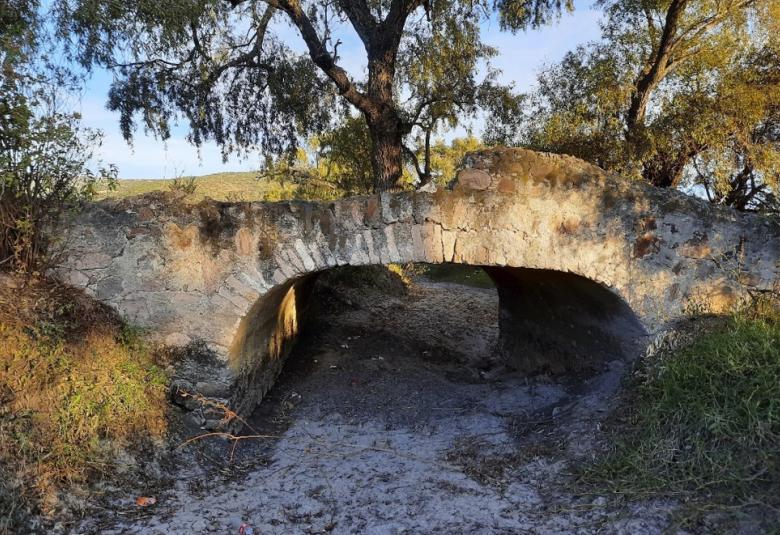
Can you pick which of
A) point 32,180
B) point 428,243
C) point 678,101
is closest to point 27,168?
point 32,180

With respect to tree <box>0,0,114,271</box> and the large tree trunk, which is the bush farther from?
the large tree trunk

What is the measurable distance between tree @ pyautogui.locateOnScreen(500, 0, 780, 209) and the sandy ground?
511 centimetres

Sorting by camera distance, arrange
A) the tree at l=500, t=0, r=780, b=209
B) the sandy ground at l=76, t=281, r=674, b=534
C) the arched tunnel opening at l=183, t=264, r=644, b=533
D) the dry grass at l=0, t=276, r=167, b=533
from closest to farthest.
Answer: the dry grass at l=0, t=276, r=167, b=533 < the sandy ground at l=76, t=281, r=674, b=534 < the arched tunnel opening at l=183, t=264, r=644, b=533 < the tree at l=500, t=0, r=780, b=209

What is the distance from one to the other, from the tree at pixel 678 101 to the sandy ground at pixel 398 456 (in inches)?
→ 201

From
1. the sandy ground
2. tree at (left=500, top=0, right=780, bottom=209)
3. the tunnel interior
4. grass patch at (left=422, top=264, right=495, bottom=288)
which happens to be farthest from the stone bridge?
grass patch at (left=422, top=264, right=495, bottom=288)

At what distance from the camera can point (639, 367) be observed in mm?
4387

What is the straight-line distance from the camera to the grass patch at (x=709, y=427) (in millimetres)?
3066

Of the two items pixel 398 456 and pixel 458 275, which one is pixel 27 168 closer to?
pixel 398 456

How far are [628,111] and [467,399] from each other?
273 inches

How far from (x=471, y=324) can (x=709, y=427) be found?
6.03 m

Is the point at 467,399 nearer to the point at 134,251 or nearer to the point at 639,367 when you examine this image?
the point at 639,367

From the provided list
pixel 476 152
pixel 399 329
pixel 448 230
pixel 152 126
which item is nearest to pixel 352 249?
pixel 448 230

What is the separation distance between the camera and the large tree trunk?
1012 cm

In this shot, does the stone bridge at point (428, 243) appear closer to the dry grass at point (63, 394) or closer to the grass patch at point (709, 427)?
the dry grass at point (63, 394)
